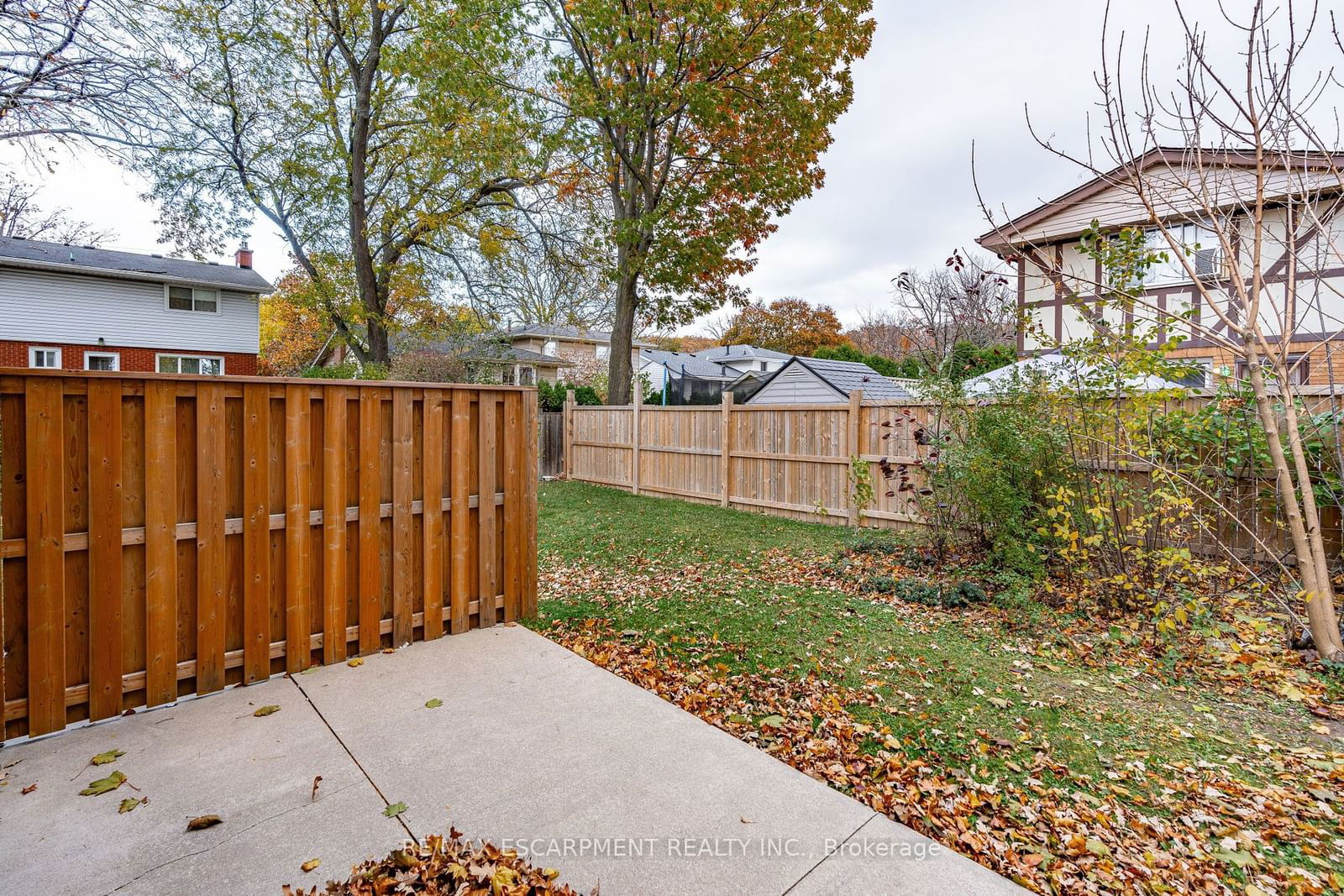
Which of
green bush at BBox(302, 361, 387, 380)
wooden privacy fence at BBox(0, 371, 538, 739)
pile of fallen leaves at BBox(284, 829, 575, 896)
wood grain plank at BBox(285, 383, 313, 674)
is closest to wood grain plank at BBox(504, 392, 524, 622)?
wooden privacy fence at BBox(0, 371, 538, 739)

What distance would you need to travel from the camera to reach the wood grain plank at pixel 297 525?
2965 mm

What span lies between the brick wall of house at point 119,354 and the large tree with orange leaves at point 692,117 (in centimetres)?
1096

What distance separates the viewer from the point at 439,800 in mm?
2029

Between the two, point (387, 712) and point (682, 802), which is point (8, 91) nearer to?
point (387, 712)

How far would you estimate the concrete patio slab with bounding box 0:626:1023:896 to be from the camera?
1723mm

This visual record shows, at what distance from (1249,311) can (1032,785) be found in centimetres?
266

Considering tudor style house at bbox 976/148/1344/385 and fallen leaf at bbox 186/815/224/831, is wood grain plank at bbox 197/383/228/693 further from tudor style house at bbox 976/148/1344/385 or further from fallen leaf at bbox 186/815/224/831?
tudor style house at bbox 976/148/1344/385

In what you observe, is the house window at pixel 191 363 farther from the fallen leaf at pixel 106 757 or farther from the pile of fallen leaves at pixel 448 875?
the pile of fallen leaves at pixel 448 875

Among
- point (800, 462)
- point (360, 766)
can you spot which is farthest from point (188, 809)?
point (800, 462)

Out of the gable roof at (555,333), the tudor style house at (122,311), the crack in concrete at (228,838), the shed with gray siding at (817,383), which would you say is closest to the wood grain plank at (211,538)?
the crack in concrete at (228,838)

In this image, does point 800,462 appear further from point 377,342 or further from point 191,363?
point 191,363

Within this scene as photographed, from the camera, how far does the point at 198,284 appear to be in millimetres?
18203

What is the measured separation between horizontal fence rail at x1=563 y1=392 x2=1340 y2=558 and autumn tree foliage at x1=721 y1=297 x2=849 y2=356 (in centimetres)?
2341

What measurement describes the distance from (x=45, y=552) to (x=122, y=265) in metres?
20.3
